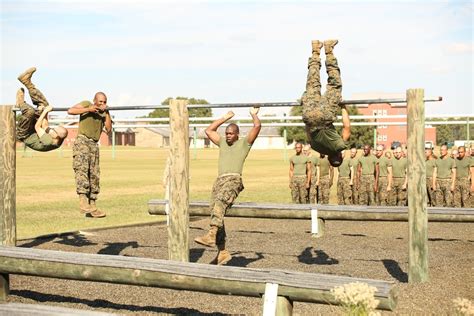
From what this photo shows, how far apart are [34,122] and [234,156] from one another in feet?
9.57

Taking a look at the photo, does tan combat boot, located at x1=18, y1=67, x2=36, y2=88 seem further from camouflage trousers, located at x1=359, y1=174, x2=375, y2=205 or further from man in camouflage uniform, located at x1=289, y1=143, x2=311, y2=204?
camouflage trousers, located at x1=359, y1=174, x2=375, y2=205

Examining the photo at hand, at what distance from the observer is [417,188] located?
902 cm

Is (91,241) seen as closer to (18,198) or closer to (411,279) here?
(411,279)

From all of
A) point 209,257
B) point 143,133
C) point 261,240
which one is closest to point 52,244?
point 209,257

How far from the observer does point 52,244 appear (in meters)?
12.5

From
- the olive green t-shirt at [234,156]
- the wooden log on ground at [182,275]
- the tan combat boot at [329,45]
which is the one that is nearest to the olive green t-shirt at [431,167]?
the olive green t-shirt at [234,156]

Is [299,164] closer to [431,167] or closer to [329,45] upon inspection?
[431,167]

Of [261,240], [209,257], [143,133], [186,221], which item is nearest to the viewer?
[186,221]

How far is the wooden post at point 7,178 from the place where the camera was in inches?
406

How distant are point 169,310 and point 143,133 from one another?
10984 cm

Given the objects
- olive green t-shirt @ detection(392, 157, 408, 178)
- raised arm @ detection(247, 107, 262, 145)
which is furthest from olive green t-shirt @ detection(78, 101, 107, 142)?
olive green t-shirt @ detection(392, 157, 408, 178)

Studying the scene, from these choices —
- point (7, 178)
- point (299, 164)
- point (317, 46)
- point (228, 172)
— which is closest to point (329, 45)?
point (317, 46)

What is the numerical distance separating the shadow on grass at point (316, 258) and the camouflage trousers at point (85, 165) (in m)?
3.10

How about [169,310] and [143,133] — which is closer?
[169,310]
